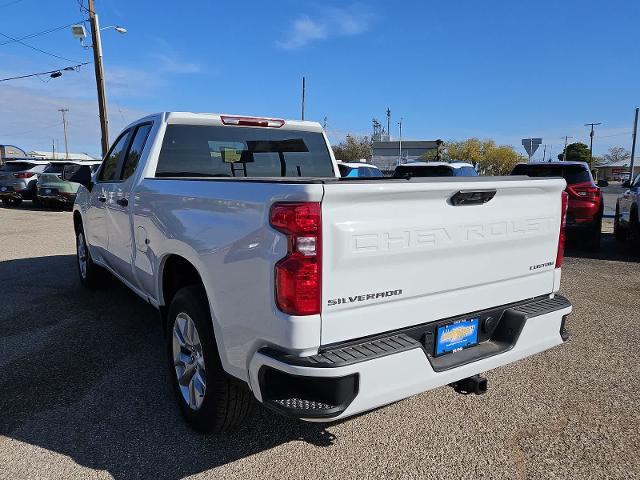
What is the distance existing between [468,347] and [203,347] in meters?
1.45

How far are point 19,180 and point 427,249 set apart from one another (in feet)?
69.0

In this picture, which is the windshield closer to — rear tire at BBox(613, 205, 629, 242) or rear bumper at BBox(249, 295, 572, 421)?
rear tire at BBox(613, 205, 629, 242)

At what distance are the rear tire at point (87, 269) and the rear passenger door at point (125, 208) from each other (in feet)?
4.86

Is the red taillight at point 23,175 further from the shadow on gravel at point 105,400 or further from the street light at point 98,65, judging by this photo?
the shadow on gravel at point 105,400

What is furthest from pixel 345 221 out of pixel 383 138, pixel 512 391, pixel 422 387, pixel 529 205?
pixel 383 138

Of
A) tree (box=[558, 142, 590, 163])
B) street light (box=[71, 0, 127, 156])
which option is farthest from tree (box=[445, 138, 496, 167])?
street light (box=[71, 0, 127, 156])

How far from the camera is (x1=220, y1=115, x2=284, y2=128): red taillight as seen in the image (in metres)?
4.19

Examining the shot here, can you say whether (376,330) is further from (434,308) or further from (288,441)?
(288,441)

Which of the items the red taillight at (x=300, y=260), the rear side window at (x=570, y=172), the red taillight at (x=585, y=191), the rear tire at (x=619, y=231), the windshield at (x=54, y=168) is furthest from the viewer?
the windshield at (x=54, y=168)

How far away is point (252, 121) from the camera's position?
14.0 feet

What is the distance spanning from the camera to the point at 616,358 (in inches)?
165

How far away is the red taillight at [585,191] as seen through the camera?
9.11 metres

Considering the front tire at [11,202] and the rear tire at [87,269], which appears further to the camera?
the front tire at [11,202]

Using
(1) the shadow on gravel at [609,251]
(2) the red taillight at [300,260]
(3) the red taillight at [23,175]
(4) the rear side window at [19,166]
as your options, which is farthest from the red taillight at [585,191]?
(4) the rear side window at [19,166]
